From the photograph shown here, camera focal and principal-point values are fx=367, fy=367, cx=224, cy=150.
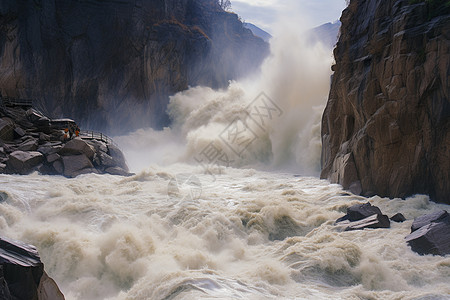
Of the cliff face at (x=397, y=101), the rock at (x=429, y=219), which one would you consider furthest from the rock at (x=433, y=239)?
the cliff face at (x=397, y=101)

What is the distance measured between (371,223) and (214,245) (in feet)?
11.9

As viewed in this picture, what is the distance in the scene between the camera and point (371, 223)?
332 inches

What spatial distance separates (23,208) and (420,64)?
1140 centimetres

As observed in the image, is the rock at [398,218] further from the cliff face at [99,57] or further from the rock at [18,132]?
the cliff face at [99,57]

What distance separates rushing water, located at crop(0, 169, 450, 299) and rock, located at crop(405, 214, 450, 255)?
0.57 feet

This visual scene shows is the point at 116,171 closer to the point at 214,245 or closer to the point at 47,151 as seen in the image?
the point at 47,151

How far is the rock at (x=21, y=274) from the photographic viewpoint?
3.75m

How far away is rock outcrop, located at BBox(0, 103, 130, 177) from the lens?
48.8 feet

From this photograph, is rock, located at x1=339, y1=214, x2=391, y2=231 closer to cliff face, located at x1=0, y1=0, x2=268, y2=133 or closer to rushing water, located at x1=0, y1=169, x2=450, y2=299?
rushing water, located at x1=0, y1=169, x2=450, y2=299

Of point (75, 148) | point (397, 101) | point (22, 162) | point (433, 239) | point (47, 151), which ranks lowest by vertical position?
point (22, 162)

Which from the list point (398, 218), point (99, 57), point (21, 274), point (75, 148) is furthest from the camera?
point (99, 57)

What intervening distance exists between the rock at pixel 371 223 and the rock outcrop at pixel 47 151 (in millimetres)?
11419

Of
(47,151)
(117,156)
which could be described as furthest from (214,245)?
(117,156)

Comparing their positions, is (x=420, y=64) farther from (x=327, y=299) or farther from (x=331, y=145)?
(x=327, y=299)
